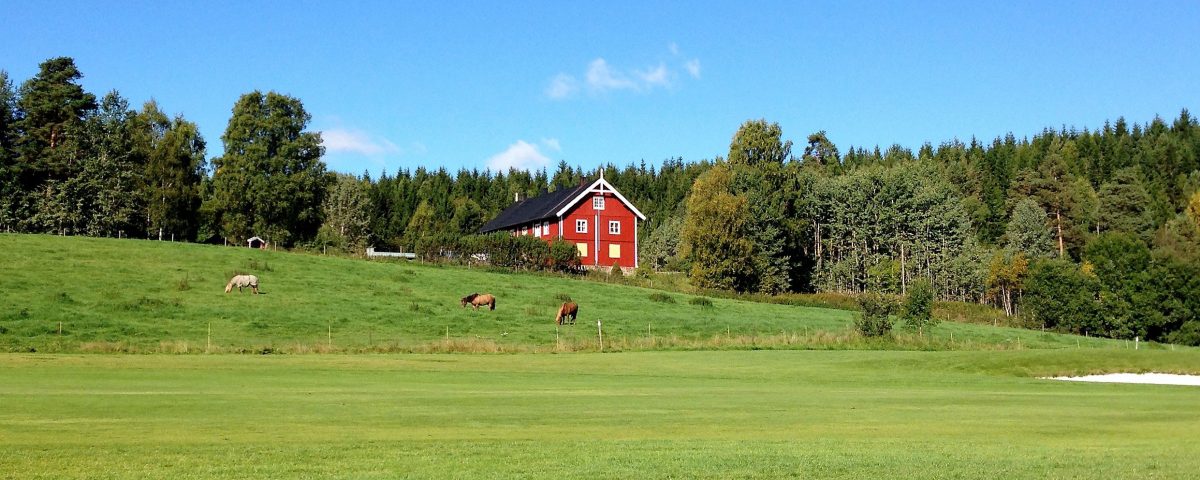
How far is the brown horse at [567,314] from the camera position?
171 ft

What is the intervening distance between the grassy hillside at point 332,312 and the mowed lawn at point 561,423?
8380 mm

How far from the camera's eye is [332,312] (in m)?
51.3

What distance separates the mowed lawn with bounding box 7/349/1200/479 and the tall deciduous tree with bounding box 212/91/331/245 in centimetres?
6200

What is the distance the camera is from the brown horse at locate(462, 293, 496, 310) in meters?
56.8

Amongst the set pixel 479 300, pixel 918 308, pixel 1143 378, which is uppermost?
pixel 479 300

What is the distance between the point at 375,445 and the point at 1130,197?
417 ft

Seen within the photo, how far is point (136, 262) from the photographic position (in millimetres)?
62312

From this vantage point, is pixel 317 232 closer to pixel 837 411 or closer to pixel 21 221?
pixel 21 221

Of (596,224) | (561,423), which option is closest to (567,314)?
(561,423)

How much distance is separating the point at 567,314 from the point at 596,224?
43152mm

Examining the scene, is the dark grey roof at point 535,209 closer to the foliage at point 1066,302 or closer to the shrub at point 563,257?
the shrub at point 563,257

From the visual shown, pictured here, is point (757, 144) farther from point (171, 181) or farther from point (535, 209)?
point (171, 181)

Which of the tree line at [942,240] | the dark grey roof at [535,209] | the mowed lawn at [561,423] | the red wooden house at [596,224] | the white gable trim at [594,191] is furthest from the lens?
the dark grey roof at [535,209]

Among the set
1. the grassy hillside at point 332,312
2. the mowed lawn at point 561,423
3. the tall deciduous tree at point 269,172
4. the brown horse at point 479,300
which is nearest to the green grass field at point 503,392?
the mowed lawn at point 561,423
